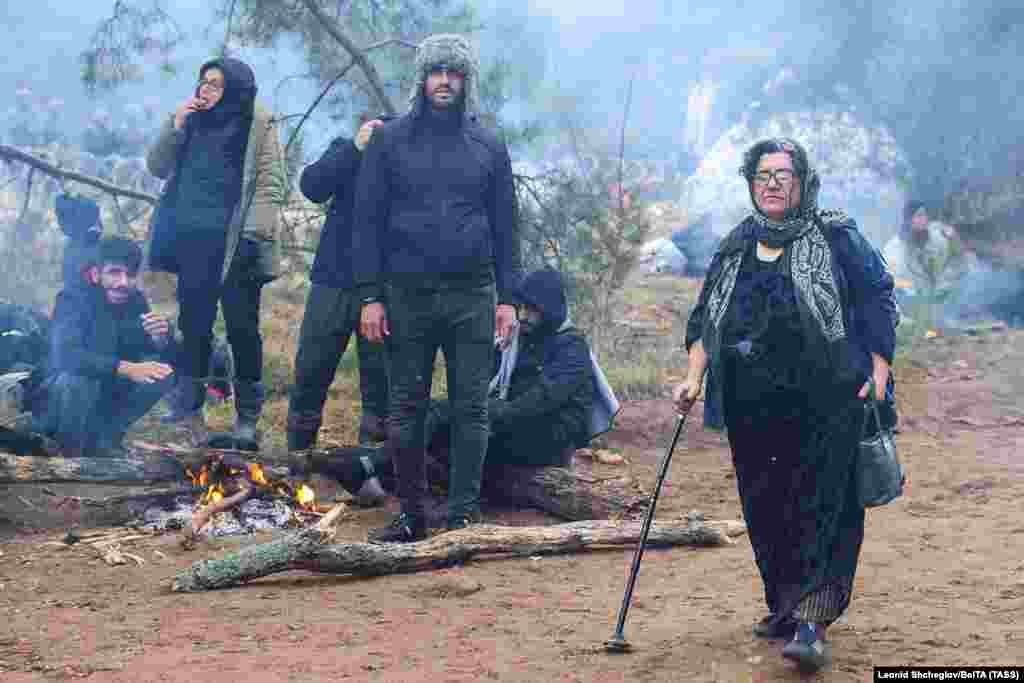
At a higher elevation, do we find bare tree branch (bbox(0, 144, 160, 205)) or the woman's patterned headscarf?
bare tree branch (bbox(0, 144, 160, 205))

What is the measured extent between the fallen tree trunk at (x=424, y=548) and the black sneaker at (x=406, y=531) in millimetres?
245

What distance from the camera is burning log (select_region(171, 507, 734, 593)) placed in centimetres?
512

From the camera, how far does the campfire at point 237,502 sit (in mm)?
6234

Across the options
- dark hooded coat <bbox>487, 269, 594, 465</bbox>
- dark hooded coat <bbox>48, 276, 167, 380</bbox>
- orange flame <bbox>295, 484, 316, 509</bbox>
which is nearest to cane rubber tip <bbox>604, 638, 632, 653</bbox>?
dark hooded coat <bbox>487, 269, 594, 465</bbox>

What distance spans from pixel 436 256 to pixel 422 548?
127 centimetres

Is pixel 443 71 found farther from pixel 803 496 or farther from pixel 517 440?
pixel 803 496

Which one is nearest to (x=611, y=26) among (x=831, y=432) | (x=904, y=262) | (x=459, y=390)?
(x=904, y=262)

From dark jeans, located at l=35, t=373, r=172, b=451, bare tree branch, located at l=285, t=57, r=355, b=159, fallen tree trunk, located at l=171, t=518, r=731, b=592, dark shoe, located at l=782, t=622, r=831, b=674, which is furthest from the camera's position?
bare tree branch, located at l=285, t=57, r=355, b=159

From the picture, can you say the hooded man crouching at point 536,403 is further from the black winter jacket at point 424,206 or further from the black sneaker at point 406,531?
the black winter jacket at point 424,206

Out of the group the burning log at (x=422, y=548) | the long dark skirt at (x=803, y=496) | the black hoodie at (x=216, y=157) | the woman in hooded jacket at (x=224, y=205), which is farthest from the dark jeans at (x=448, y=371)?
the long dark skirt at (x=803, y=496)

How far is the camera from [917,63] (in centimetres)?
1669

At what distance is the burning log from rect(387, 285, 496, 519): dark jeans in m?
0.29

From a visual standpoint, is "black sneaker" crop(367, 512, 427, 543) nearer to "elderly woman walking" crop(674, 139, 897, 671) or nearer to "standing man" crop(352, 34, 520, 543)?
"standing man" crop(352, 34, 520, 543)

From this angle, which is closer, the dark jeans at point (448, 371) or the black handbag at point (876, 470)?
the black handbag at point (876, 470)
